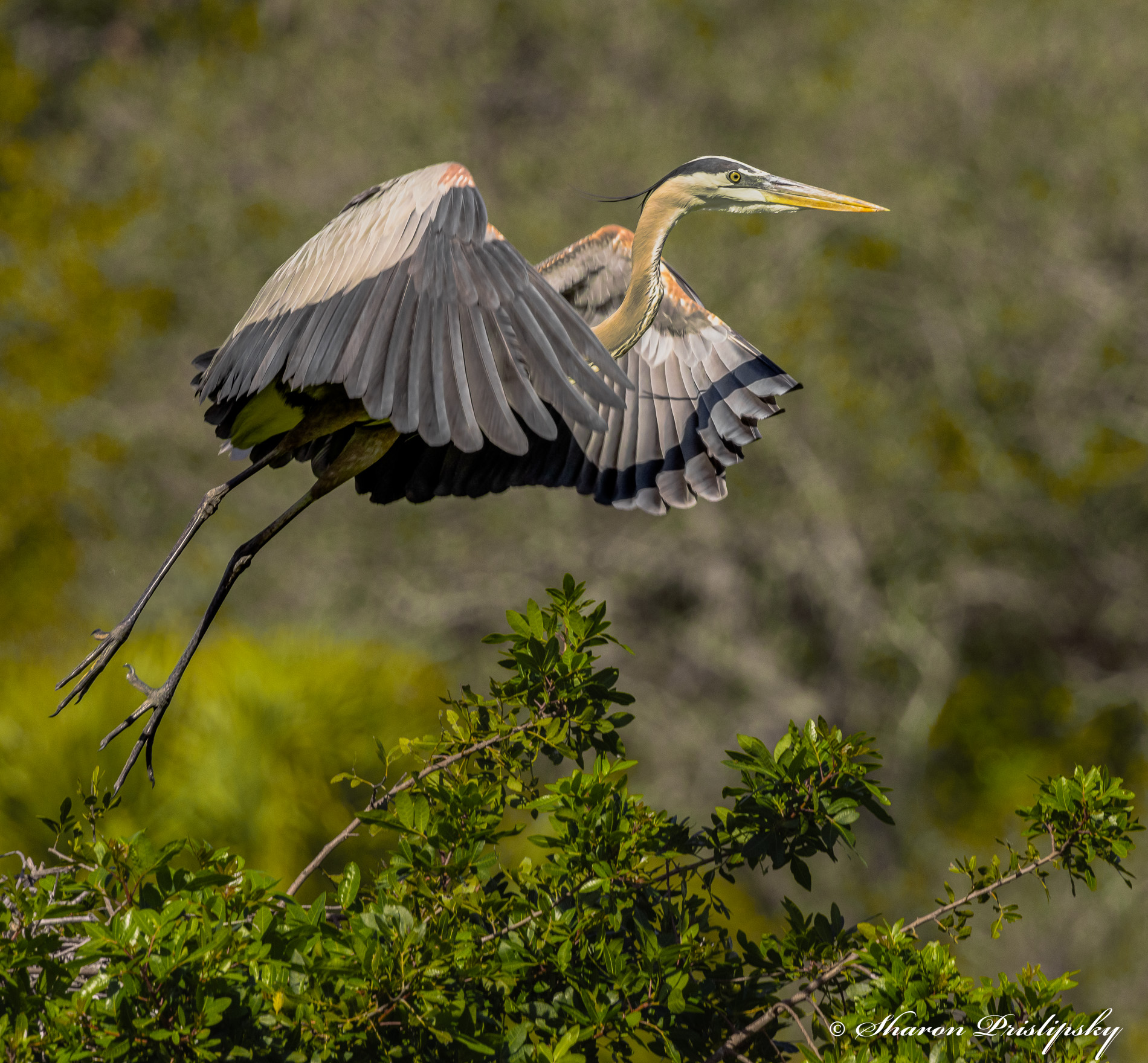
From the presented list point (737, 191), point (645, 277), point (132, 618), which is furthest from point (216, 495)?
point (737, 191)

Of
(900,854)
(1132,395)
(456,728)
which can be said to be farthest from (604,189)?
(456,728)

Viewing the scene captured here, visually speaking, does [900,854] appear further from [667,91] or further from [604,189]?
[667,91]

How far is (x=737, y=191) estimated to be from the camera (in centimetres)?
334

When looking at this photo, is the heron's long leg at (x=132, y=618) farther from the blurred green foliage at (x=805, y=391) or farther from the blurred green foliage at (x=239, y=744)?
the blurred green foliage at (x=805, y=391)

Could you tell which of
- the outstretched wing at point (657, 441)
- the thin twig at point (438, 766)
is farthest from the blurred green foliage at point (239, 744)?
the thin twig at point (438, 766)

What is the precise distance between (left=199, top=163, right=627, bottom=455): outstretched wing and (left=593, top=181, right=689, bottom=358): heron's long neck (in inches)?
24.6

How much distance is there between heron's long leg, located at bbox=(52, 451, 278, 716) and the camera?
2.76 metres

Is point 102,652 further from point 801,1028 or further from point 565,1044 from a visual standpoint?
point 801,1028

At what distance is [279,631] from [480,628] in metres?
4.79

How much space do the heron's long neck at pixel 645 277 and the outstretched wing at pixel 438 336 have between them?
0.63 m

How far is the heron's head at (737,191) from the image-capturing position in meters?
3.30

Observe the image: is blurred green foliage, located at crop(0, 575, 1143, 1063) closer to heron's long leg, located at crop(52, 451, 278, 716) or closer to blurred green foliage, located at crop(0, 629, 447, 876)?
heron's long leg, located at crop(52, 451, 278, 716)

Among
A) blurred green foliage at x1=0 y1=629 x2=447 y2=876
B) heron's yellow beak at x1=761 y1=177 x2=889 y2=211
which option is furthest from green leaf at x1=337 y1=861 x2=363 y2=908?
blurred green foliage at x1=0 y1=629 x2=447 y2=876

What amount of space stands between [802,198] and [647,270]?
19.1 inches
